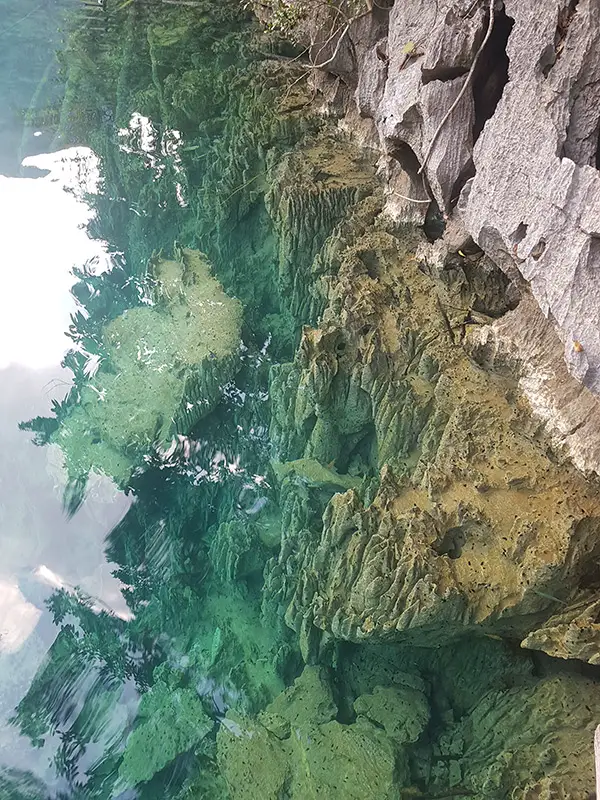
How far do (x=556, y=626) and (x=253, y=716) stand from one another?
2001 mm

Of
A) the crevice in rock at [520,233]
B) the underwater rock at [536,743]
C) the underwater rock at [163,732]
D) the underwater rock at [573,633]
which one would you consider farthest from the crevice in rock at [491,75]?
the underwater rock at [163,732]

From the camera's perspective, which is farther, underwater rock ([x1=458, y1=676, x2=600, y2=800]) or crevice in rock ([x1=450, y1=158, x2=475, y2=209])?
crevice in rock ([x1=450, y1=158, x2=475, y2=209])

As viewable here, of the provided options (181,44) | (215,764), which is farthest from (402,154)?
(181,44)

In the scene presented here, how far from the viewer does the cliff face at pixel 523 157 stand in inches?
93.6

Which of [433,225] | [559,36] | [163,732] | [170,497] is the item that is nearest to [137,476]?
[170,497]

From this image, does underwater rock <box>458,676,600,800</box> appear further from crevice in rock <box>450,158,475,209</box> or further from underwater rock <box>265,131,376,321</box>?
underwater rock <box>265,131,376,321</box>

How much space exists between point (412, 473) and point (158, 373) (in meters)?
2.75

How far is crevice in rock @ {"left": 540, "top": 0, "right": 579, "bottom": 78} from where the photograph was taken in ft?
7.91

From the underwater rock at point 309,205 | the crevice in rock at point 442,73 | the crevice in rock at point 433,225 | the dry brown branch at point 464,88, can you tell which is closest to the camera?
the dry brown branch at point 464,88

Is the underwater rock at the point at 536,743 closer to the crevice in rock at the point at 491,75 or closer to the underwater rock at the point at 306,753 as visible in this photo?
the underwater rock at the point at 306,753

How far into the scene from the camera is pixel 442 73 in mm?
3256

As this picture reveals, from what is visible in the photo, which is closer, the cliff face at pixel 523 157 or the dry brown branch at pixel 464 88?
the cliff face at pixel 523 157

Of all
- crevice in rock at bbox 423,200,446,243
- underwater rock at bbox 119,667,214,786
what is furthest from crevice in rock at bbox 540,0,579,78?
underwater rock at bbox 119,667,214,786

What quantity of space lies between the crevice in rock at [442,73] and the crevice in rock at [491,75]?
85mm
